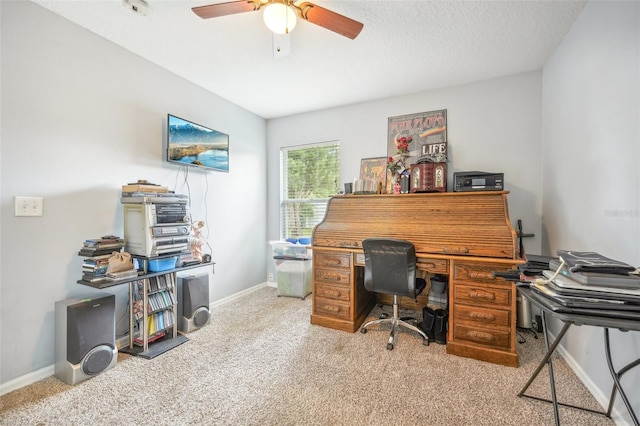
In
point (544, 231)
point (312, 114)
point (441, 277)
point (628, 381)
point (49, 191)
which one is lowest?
point (628, 381)

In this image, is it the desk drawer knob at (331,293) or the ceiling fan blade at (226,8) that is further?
the desk drawer knob at (331,293)

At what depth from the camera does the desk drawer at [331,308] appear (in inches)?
101

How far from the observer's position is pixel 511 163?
108 inches

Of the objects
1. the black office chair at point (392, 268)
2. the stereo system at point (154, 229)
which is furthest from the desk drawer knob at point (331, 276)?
the stereo system at point (154, 229)

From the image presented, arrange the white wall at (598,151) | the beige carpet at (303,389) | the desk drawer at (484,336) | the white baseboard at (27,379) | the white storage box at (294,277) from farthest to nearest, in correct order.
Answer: the white storage box at (294,277)
the desk drawer at (484,336)
the white baseboard at (27,379)
the beige carpet at (303,389)
the white wall at (598,151)

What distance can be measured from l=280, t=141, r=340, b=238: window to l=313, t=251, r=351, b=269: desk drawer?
45.2 inches

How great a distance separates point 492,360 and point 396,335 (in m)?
0.76

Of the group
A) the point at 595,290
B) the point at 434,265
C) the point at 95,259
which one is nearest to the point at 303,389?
the point at 434,265

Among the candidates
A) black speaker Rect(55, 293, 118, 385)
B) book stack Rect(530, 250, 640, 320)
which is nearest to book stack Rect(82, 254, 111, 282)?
black speaker Rect(55, 293, 118, 385)

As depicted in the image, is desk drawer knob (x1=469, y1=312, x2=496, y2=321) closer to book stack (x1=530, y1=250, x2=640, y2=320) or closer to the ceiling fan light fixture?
book stack (x1=530, y1=250, x2=640, y2=320)

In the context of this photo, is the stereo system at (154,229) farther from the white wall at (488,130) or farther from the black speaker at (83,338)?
the white wall at (488,130)

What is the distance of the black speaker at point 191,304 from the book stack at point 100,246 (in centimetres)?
73

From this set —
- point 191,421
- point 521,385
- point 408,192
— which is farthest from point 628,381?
point 191,421

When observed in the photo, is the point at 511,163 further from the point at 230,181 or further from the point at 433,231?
the point at 230,181
